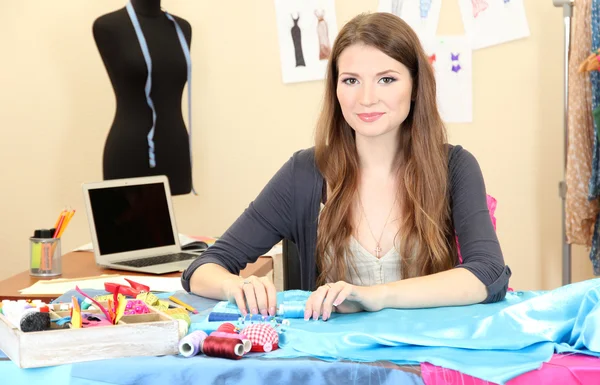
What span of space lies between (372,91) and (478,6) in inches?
80.0

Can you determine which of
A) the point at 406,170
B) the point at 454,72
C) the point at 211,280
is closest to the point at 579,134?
the point at 454,72

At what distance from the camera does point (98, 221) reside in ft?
7.49

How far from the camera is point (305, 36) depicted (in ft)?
11.8

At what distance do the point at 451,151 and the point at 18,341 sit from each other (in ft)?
3.52

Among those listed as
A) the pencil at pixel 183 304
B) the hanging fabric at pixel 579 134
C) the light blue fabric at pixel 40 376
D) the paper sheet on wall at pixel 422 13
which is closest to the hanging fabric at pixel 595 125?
the hanging fabric at pixel 579 134

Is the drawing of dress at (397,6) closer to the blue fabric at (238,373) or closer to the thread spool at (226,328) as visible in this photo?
the thread spool at (226,328)

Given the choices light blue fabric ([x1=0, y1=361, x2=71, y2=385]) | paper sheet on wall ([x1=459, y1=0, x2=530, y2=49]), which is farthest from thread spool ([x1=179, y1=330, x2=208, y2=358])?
paper sheet on wall ([x1=459, y1=0, x2=530, y2=49])

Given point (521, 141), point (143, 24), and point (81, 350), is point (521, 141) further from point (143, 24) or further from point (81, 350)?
point (81, 350)

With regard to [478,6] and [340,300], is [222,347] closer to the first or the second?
[340,300]

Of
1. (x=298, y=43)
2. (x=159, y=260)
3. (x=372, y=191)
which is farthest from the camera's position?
(x=298, y=43)

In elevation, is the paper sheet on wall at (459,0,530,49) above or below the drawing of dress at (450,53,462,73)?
above

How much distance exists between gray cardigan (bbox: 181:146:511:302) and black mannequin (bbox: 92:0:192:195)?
4.19 feet

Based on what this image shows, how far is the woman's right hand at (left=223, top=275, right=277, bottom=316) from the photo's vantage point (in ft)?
4.44

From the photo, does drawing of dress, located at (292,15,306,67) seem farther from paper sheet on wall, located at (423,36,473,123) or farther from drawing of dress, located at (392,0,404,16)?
paper sheet on wall, located at (423,36,473,123)
